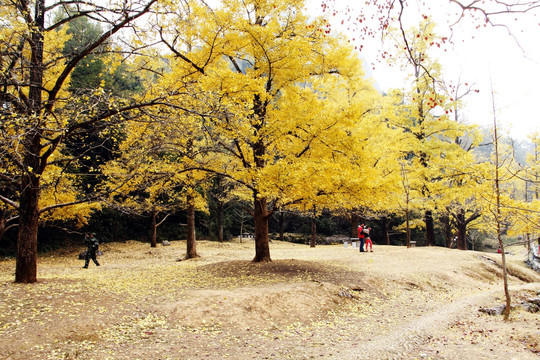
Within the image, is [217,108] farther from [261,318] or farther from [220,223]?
[220,223]

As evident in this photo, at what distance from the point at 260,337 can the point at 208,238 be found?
74.0ft

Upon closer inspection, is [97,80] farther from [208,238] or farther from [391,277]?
[391,277]

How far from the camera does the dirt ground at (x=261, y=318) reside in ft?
15.3

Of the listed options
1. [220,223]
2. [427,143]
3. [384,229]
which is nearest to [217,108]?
[427,143]

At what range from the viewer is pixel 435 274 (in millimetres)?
10711

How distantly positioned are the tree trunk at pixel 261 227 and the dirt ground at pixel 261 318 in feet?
2.44

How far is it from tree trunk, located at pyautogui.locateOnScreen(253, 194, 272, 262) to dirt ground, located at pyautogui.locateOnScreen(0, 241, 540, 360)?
74 cm

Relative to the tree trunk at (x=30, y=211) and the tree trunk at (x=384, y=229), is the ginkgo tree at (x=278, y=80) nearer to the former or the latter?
the tree trunk at (x=30, y=211)

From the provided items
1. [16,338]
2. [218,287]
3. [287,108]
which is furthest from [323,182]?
[16,338]

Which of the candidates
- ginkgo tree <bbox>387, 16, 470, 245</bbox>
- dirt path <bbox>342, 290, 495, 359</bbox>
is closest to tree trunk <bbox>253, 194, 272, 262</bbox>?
dirt path <bbox>342, 290, 495, 359</bbox>

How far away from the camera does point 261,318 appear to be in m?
6.00

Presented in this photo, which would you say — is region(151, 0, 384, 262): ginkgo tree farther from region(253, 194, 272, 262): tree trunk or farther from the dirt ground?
the dirt ground

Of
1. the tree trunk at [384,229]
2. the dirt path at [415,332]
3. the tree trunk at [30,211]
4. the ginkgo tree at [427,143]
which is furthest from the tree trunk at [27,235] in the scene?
the tree trunk at [384,229]

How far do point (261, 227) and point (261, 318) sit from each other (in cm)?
434
